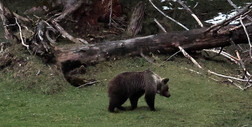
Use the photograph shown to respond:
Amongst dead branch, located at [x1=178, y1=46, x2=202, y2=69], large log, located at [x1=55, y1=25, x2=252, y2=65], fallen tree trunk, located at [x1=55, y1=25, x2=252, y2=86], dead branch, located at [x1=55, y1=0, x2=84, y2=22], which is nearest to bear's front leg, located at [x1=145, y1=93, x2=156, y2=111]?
dead branch, located at [x1=178, y1=46, x2=202, y2=69]

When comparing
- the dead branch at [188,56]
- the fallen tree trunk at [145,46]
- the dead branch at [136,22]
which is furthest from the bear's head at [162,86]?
the dead branch at [136,22]

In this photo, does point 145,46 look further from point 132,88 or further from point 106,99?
point 132,88

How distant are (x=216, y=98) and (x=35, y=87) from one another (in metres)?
4.09

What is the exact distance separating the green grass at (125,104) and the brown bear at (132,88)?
21 cm

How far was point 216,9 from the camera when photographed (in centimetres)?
1733

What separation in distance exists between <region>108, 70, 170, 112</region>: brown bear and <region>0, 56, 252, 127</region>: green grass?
0.21 metres

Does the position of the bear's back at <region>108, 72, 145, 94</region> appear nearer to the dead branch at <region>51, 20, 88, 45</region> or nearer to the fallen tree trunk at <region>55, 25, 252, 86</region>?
the fallen tree trunk at <region>55, 25, 252, 86</region>

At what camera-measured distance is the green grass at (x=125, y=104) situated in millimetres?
7371

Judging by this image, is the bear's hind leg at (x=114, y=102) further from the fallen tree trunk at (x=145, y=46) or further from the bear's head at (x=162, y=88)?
the fallen tree trunk at (x=145, y=46)

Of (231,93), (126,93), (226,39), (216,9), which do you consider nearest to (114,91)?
(126,93)

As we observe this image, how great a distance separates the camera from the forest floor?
7.43m

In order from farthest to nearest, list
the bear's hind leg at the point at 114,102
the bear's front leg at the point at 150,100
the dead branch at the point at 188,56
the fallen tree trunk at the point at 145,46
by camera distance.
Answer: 1. the fallen tree trunk at the point at 145,46
2. the dead branch at the point at 188,56
3. the bear's front leg at the point at 150,100
4. the bear's hind leg at the point at 114,102

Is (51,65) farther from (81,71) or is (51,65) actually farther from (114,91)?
(114,91)

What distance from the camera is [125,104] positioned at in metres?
9.16
